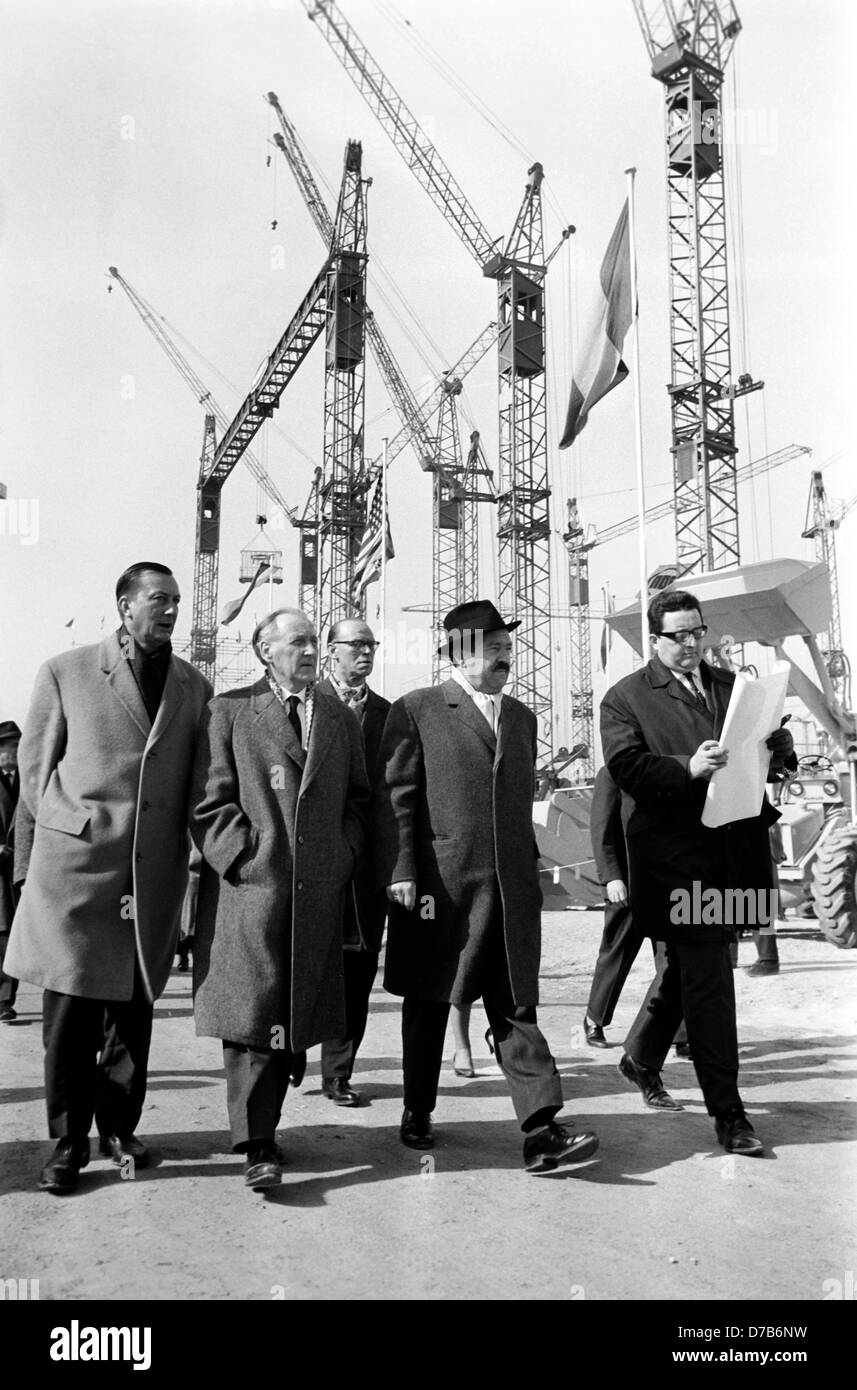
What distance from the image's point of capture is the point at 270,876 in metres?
3.70

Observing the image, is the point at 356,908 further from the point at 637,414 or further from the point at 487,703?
the point at 637,414

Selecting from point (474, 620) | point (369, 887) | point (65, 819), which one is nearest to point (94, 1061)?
point (65, 819)

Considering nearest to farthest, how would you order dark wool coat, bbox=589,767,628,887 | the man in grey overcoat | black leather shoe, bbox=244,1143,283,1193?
black leather shoe, bbox=244,1143,283,1193, the man in grey overcoat, dark wool coat, bbox=589,767,628,887

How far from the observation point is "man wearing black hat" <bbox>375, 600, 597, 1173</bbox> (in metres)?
3.96

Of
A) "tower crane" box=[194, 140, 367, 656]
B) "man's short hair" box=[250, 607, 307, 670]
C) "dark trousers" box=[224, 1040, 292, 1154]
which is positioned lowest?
"dark trousers" box=[224, 1040, 292, 1154]

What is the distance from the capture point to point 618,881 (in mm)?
5469

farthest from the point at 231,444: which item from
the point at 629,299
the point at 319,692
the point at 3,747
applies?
the point at 319,692

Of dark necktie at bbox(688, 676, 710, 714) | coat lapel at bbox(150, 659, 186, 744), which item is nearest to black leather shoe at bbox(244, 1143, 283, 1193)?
coat lapel at bbox(150, 659, 186, 744)

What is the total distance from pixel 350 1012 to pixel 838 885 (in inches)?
176

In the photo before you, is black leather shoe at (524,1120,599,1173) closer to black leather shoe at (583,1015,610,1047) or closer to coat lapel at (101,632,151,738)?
coat lapel at (101,632,151,738)

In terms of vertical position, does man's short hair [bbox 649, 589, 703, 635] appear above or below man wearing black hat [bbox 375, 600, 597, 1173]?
above

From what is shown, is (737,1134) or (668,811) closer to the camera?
(737,1134)
